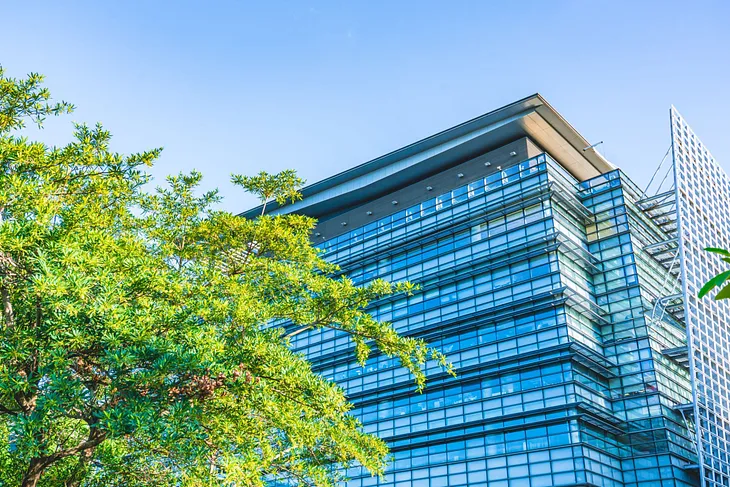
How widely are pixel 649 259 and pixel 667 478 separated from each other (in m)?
13.2

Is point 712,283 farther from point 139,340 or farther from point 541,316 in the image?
point 541,316

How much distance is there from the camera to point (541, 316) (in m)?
38.6

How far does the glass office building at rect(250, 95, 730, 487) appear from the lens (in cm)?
3569

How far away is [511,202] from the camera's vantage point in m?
42.9

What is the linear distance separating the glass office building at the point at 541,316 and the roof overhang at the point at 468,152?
14cm

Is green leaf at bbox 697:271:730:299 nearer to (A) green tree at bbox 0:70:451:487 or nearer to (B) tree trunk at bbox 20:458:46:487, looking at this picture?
(A) green tree at bbox 0:70:451:487

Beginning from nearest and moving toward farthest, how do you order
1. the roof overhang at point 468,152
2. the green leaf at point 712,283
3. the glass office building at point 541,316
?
the green leaf at point 712,283, the glass office building at point 541,316, the roof overhang at point 468,152

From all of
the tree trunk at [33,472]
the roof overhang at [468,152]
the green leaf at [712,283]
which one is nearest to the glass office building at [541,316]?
the roof overhang at [468,152]

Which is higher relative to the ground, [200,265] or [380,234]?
[380,234]

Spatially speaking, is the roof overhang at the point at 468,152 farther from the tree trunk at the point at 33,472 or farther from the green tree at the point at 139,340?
the tree trunk at the point at 33,472

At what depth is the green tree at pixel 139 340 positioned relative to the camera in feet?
35.6

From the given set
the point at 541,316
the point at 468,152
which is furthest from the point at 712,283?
the point at 468,152

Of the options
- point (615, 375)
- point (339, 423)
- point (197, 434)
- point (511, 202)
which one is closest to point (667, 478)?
point (615, 375)

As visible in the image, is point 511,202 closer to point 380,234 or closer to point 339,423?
point 380,234
